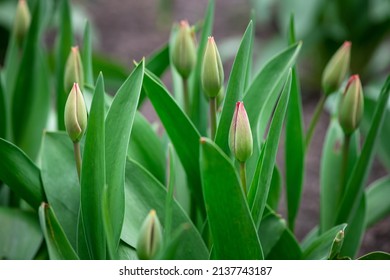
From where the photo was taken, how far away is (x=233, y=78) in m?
0.80

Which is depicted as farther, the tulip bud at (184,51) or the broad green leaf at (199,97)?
the broad green leaf at (199,97)

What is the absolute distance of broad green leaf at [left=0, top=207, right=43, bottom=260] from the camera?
93 cm

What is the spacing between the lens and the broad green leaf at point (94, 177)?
71 centimetres

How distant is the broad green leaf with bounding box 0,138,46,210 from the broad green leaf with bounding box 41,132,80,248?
2 cm

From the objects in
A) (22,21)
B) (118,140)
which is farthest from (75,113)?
(22,21)

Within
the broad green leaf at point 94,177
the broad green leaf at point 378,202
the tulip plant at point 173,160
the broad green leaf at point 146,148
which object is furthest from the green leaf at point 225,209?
the broad green leaf at point 378,202

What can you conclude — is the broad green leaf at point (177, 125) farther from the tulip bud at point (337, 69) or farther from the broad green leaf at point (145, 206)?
the tulip bud at point (337, 69)

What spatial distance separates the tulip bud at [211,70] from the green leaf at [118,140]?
74mm

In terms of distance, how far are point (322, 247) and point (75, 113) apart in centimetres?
34

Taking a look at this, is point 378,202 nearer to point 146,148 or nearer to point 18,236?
→ point 146,148

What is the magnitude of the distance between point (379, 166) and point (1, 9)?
1.25 metres
